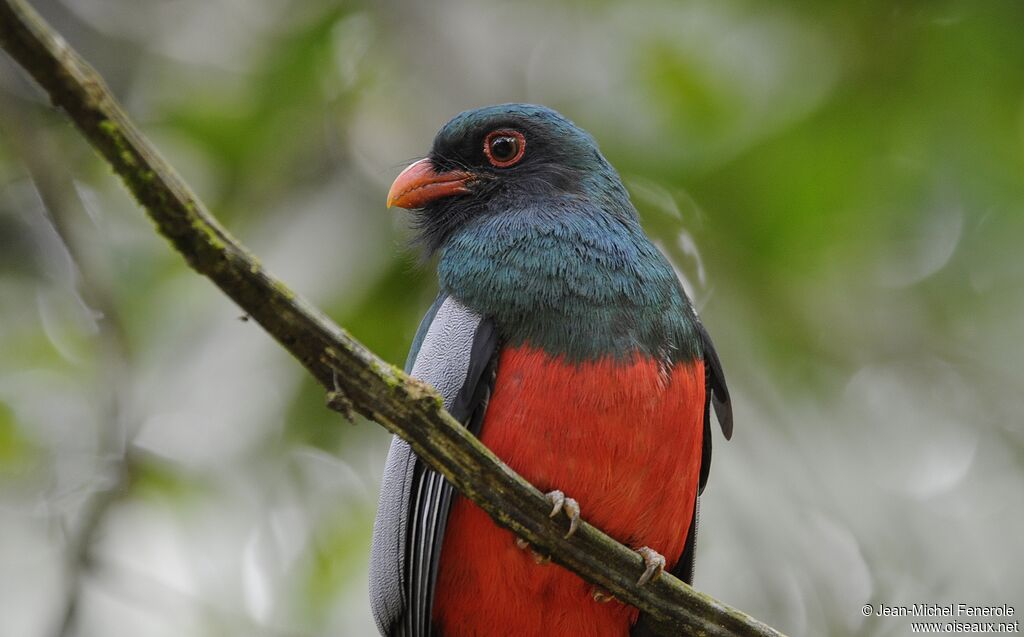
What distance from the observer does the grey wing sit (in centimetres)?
350

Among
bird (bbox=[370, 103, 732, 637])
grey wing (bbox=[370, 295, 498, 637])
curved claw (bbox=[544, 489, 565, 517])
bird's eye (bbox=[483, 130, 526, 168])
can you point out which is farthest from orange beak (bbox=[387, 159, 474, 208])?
curved claw (bbox=[544, 489, 565, 517])

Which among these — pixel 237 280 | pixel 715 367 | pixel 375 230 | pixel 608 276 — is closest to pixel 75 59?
pixel 237 280

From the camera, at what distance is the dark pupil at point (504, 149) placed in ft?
14.5

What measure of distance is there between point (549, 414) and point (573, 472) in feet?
0.60

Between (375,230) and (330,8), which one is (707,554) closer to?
(375,230)

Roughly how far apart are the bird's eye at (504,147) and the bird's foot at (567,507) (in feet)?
5.29

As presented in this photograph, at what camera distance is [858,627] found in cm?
565

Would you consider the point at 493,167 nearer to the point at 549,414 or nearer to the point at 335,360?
the point at 549,414

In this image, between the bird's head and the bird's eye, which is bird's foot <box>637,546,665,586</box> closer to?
the bird's head

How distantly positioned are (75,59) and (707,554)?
17.0 feet

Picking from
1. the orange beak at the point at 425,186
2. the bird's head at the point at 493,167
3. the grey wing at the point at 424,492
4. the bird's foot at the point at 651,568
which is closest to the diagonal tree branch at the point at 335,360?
the bird's foot at the point at 651,568

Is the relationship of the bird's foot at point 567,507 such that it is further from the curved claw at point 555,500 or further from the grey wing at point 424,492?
the grey wing at point 424,492

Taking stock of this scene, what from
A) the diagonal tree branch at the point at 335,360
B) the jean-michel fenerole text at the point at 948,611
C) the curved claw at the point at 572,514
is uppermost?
the jean-michel fenerole text at the point at 948,611

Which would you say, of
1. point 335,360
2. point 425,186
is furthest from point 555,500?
point 425,186
